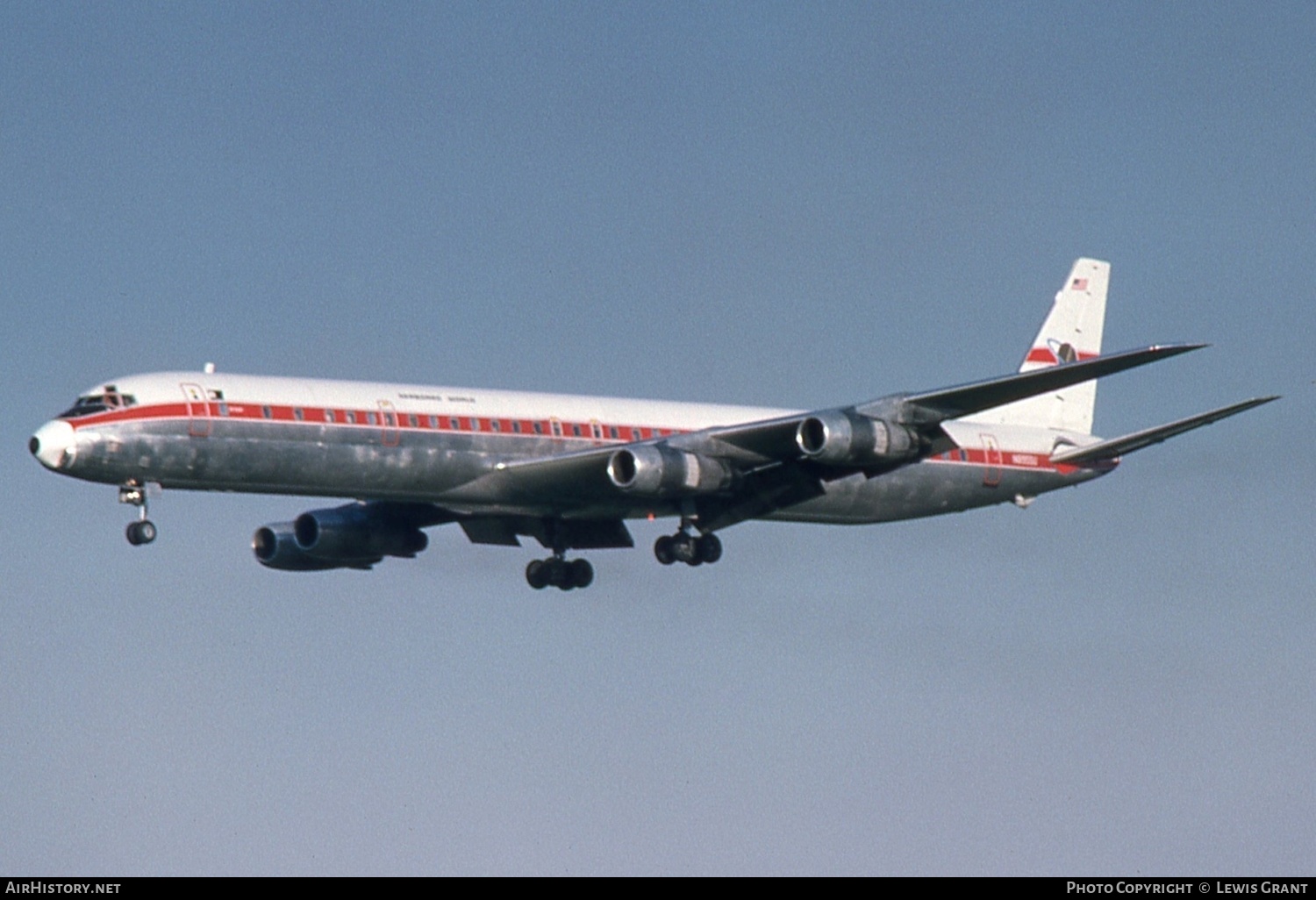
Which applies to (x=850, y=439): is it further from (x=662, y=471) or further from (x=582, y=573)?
(x=582, y=573)

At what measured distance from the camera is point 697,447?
5291 cm

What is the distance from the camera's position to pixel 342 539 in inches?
2212

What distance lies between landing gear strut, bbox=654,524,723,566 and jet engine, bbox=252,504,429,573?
5904 mm

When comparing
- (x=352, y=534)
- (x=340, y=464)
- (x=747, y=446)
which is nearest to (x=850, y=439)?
(x=747, y=446)

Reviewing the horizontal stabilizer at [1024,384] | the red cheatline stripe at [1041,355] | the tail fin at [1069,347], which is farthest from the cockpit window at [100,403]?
the red cheatline stripe at [1041,355]

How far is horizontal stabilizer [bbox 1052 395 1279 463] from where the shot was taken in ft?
168

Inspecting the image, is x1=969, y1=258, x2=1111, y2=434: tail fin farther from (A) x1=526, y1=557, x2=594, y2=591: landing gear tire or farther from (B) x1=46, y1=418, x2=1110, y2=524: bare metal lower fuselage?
(A) x1=526, y1=557, x2=594, y2=591: landing gear tire

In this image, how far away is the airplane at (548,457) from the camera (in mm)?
49000

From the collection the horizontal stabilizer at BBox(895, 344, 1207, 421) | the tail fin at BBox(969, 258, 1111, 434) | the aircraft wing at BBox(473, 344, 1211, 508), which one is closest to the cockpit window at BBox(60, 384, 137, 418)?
the aircraft wing at BBox(473, 344, 1211, 508)

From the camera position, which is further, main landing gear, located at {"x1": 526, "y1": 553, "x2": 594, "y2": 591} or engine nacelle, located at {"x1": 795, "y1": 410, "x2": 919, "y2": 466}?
main landing gear, located at {"x1": 526, "y1": 553, "x2": 594, "y2": 591}

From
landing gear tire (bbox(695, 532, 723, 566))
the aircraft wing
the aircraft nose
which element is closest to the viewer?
the aircraft nose
